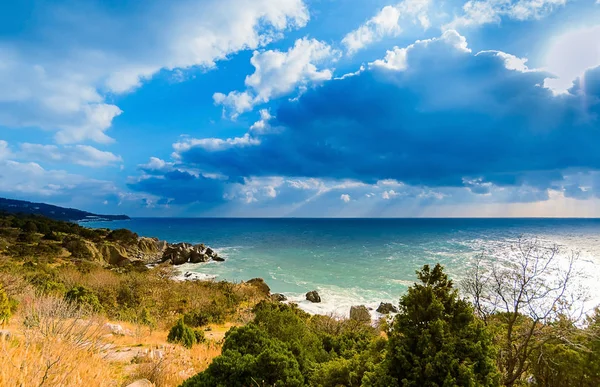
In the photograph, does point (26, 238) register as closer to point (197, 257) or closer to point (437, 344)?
point (197, 257)

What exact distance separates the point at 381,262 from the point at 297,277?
16.8 m

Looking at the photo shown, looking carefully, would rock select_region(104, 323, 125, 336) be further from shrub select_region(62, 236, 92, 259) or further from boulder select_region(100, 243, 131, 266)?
boulder select_region(100, 243, 131, 266)

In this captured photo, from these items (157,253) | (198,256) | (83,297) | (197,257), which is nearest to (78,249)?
(197,257)

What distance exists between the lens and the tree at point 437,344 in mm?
3994

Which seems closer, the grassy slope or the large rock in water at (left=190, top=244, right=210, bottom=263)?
the grassy slope

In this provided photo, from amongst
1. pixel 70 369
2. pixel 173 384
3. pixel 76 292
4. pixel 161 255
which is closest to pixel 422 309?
pixel 70 369

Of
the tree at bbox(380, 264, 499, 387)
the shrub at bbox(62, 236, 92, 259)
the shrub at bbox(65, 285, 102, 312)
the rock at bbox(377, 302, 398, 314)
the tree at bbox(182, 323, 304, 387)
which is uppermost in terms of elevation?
the tree at bbox(380, 264, 499, 387)

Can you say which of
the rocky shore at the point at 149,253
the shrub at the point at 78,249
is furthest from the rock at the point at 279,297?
the shrub at the point at 78,249

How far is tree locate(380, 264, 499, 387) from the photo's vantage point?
13.1 feet

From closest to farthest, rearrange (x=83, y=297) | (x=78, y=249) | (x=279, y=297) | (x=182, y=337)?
(x=182, y=337)
(x=83, y=297)
(x=279, y=297)
(x=78, y=249)

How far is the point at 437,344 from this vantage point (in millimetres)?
4309

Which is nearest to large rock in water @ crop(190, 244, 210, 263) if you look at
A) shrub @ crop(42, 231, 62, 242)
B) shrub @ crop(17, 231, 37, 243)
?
shrub @ crop(42, 231, 62, 242)

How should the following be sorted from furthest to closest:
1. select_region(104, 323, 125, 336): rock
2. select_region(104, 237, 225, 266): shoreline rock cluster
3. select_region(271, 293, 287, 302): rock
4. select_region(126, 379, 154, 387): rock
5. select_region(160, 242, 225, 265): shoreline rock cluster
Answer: select_region(160, 242, 225, 265): shoreline rock cluster < select_region(104, 237, 225, 266): shoreline rock cluster < select_region(271, 293, 287, 302): rock < select_region(104, 323, 125, 336): rock < select_region(126, 379, 154, 387): rock

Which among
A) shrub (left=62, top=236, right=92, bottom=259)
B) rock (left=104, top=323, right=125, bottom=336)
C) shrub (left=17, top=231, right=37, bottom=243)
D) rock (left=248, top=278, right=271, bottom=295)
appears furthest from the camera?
shrub (left=17, top=231, right=37, bottom=243)
